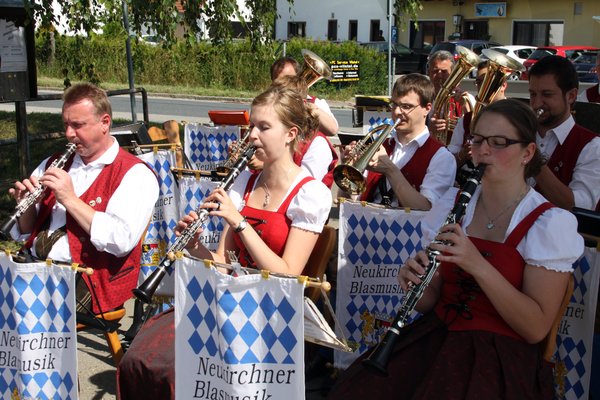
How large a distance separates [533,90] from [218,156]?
4246mm

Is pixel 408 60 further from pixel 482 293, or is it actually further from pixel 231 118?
pixel 482 293

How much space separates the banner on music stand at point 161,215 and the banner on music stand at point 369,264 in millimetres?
1724

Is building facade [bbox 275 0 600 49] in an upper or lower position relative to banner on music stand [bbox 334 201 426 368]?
upper

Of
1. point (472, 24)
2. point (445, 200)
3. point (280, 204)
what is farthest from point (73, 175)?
point (472, 24)

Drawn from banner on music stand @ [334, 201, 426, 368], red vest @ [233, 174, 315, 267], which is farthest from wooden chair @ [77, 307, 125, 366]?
banner on music stand @ [334, 201, 426, 368]

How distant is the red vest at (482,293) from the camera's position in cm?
273

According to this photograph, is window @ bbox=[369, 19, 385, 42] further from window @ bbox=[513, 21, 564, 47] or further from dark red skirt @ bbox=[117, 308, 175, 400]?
dark red skirt @ bbox=[117, 308, 175, 400]

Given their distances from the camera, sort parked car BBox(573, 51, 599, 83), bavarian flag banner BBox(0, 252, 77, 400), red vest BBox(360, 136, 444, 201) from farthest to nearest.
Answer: parked car BBox(573, 51, 599, 83), red vest BBox(360, 136, 444, 201), bavarian flag banner BBox(0, 252, 77, 400)

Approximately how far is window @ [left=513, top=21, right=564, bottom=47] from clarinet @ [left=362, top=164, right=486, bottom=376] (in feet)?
122

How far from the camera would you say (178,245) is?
3340mm

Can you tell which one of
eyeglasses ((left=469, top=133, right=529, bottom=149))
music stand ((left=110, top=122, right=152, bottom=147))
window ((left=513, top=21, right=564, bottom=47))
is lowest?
music stand ((left=110, top=122, right=152, bottom=147))

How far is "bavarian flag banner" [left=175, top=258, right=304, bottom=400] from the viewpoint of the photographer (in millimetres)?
2744

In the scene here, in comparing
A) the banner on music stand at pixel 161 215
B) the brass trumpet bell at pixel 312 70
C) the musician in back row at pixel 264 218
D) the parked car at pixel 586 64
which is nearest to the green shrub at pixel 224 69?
the parked car at pixel 586 64

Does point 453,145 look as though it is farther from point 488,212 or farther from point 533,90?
point 488,212
